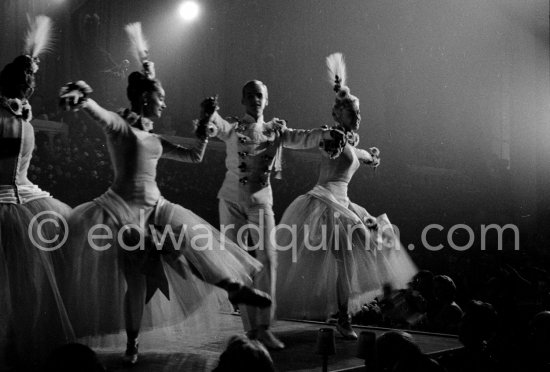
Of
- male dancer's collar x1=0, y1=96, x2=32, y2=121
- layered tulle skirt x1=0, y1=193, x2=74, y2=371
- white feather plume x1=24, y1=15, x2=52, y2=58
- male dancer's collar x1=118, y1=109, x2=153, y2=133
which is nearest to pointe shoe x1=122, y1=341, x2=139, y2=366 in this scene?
layered tulle skirt x1=0, y1=193, x2=74, y2=371

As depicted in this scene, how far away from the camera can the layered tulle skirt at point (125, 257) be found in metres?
2.78

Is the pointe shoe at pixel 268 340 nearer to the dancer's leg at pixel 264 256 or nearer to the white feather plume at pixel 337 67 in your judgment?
the dancer's leg at pixel 264 256

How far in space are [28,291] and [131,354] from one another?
20.2 inches

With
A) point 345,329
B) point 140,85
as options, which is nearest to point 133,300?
point 140,85

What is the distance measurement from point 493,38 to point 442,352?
6.29 m

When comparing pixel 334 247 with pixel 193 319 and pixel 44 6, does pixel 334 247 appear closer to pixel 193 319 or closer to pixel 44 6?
pixel 193 319

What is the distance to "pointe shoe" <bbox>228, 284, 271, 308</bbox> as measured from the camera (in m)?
2.70

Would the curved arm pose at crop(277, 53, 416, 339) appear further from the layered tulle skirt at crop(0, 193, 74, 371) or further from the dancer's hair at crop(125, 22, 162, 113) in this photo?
the layered tulle skirt at crop(0, 193, 74, 371)

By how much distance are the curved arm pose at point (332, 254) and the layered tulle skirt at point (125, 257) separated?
102 cm

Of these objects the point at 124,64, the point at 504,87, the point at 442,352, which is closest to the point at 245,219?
the point at 442,352

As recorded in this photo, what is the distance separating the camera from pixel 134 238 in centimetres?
278

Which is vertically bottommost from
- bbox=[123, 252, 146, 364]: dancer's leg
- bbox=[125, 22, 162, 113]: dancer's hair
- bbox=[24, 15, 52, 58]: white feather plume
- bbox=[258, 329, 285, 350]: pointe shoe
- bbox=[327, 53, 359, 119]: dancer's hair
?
bbox=[258, 329, 285, 350]: pointe shoe

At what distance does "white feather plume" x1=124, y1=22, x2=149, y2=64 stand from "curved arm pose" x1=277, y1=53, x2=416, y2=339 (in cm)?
122

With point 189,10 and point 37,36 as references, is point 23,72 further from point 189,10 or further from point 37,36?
point 189,10
